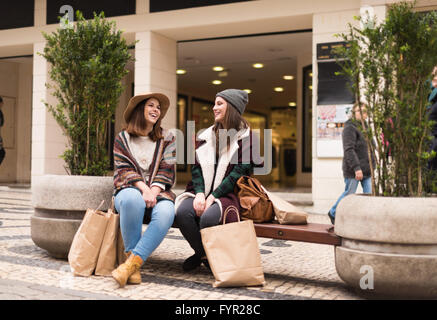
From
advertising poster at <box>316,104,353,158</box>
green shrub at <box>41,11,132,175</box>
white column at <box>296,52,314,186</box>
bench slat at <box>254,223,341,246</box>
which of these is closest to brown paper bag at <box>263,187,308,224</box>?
bench slat at <box>254,223,341,246</box>

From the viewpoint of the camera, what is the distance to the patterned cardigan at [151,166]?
162 inches

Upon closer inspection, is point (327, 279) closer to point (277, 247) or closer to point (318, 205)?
point (277, 247)

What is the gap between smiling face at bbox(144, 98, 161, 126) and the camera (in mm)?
4316

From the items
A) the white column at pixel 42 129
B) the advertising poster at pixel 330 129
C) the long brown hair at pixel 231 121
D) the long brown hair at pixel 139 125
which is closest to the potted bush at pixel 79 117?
the long brown hair at pixel 139 125

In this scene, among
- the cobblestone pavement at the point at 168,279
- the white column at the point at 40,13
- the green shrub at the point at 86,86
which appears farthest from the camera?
the white column at the point at 40,13

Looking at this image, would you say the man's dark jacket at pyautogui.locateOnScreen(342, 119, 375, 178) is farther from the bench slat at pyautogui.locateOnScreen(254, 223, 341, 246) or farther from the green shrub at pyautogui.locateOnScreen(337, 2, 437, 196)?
the green shrub at pyautogui.locateOnScreen(337, 2, 437, 196)

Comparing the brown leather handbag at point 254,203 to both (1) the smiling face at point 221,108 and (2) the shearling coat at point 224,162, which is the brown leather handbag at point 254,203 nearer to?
(2) the shearling coat at point 224,162

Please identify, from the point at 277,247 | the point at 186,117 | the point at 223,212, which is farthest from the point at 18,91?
the point at 223,212

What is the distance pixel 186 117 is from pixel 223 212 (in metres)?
19.1

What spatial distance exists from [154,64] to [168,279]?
8.17 metres

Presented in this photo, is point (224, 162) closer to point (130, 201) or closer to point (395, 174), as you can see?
point (130, 201)

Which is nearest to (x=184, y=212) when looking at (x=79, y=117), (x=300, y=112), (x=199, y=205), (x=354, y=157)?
(x=199, y=205)

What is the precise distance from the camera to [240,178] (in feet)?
13.4

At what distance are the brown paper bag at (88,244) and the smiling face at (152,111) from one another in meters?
0.93
